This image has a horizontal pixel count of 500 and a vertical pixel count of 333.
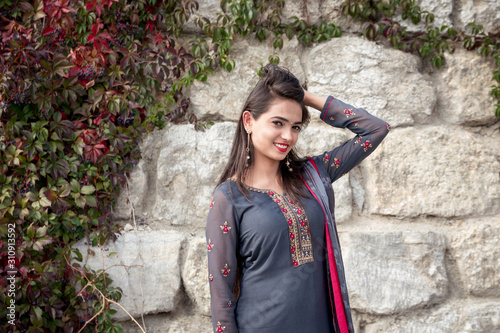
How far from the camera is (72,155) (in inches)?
90.5

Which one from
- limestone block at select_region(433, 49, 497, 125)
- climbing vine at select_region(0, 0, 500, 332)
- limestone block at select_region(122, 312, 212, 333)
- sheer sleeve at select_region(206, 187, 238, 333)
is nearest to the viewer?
sheer sleeve at select_region(206, 187, 238, 333)

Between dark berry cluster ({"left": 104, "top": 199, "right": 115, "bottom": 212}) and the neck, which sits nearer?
the neck

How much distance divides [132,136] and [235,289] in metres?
1.08

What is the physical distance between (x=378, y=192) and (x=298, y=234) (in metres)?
0.95

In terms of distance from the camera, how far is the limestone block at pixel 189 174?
2441 millimetres

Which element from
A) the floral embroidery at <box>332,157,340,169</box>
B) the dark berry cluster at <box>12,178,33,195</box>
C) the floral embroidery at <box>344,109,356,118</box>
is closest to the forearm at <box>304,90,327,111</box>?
the floral embroidery at <box>344,109,356,118</box>

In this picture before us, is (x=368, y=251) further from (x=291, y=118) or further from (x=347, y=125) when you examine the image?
(x=291, y=118)

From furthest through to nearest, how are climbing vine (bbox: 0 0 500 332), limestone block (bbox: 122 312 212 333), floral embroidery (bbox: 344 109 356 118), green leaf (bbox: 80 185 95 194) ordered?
limestone block (bbox: 122 312 212 333)
green leaf (bbox: 80 185 95 194)
climbing vine (bbox: 0 0 500 332)
floral embroidery (bbox: 344 109 356 118)

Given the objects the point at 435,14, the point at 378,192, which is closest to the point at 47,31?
the point at 378,192

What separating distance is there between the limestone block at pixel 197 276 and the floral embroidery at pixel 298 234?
817 mm

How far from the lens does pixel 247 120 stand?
1.76 meters

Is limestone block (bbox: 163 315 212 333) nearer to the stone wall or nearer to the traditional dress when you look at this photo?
the stone wall

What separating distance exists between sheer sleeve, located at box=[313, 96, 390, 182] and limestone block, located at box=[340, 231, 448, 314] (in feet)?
2.15

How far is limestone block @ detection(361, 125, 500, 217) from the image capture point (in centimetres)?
240
